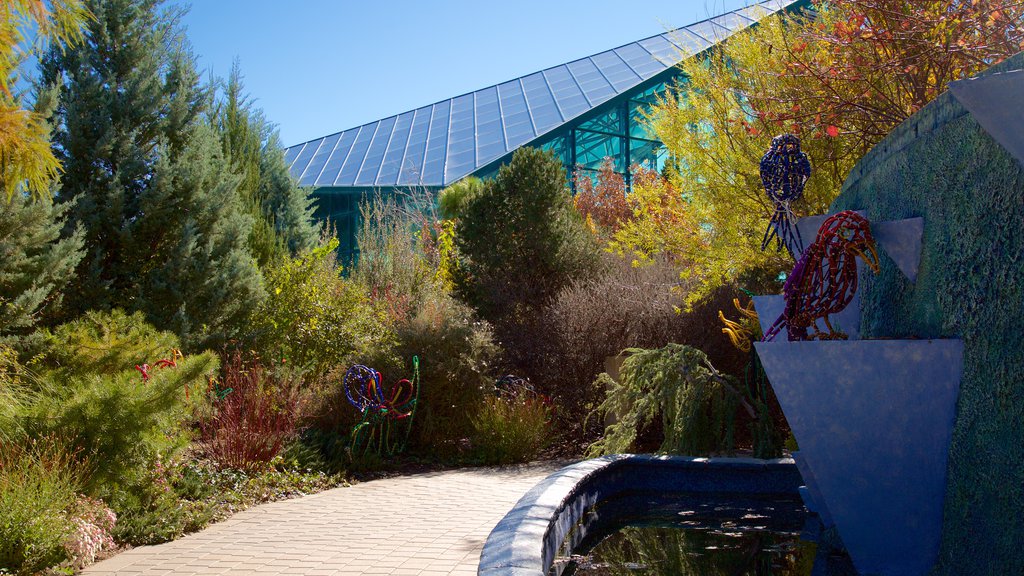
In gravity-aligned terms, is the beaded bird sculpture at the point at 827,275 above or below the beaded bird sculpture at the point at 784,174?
below

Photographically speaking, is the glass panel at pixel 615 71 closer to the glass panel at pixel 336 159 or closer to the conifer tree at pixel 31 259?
the glass panel at pixel 336 159

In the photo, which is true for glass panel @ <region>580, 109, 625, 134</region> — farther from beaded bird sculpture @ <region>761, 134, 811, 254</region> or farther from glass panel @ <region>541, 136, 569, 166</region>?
beaded bird sculpture @ <region>761, 134, 811, 254</region>

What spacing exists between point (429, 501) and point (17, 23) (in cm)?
458

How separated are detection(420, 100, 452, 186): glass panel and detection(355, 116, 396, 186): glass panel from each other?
165 centimetres

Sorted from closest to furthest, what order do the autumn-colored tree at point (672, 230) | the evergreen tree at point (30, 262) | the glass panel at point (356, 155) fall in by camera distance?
the evergreen tree at point (30, 262)
the autumn-colored tree at point (672, 230)
the glass panel at point (356, 155)

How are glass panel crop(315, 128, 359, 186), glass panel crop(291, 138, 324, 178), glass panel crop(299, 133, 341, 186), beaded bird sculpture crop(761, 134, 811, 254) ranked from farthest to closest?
glass panel crop(291, 138, 324, 178)
glass panel crop(299, 133, 341, 186)
glass panel crop(315, 128, 359, 186)
beaded bird sculpture crop(761, 134, 811, 254)

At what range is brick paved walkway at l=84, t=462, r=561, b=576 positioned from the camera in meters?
4.57

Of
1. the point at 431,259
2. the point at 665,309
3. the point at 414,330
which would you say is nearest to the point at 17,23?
the point at 414,330

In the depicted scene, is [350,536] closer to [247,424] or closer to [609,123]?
[247,424]

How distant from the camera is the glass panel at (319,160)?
84.2 ft

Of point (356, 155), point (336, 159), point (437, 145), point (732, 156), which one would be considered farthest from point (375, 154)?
point (732, 156)

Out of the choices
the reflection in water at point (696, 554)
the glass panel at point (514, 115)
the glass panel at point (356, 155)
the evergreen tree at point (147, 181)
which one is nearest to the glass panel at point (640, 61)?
the glass panel at point (514, 115)

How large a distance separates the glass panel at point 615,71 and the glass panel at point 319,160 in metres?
10.3

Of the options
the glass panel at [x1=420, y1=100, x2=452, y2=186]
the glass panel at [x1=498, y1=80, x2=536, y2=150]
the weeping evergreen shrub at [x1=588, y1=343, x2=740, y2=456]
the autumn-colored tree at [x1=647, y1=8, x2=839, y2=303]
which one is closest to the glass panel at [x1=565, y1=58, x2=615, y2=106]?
the glass panel at [x1=498, y1=80, x2=536, y2=150]
